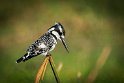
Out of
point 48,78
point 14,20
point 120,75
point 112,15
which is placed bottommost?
point 120,75

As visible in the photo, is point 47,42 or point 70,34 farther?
point 70,34

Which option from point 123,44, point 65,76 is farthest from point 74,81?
point 123,44

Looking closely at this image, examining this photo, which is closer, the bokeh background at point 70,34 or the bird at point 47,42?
the bird at point 47,42

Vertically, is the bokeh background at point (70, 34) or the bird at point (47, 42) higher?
the bokeh background at point (70, 34)

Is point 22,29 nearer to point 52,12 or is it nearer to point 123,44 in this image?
point 52,12

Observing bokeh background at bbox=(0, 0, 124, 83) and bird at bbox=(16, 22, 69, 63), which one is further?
bokeh background at bbox=(0, 0, 124, 83)

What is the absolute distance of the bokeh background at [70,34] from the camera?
315 inches

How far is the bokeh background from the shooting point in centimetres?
801

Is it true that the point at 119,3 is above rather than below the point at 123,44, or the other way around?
above

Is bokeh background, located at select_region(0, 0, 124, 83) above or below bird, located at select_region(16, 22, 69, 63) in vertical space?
above

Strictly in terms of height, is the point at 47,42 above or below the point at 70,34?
below

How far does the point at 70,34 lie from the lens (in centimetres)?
960

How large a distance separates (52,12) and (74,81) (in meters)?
3.09

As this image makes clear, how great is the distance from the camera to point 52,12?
10234 mm
